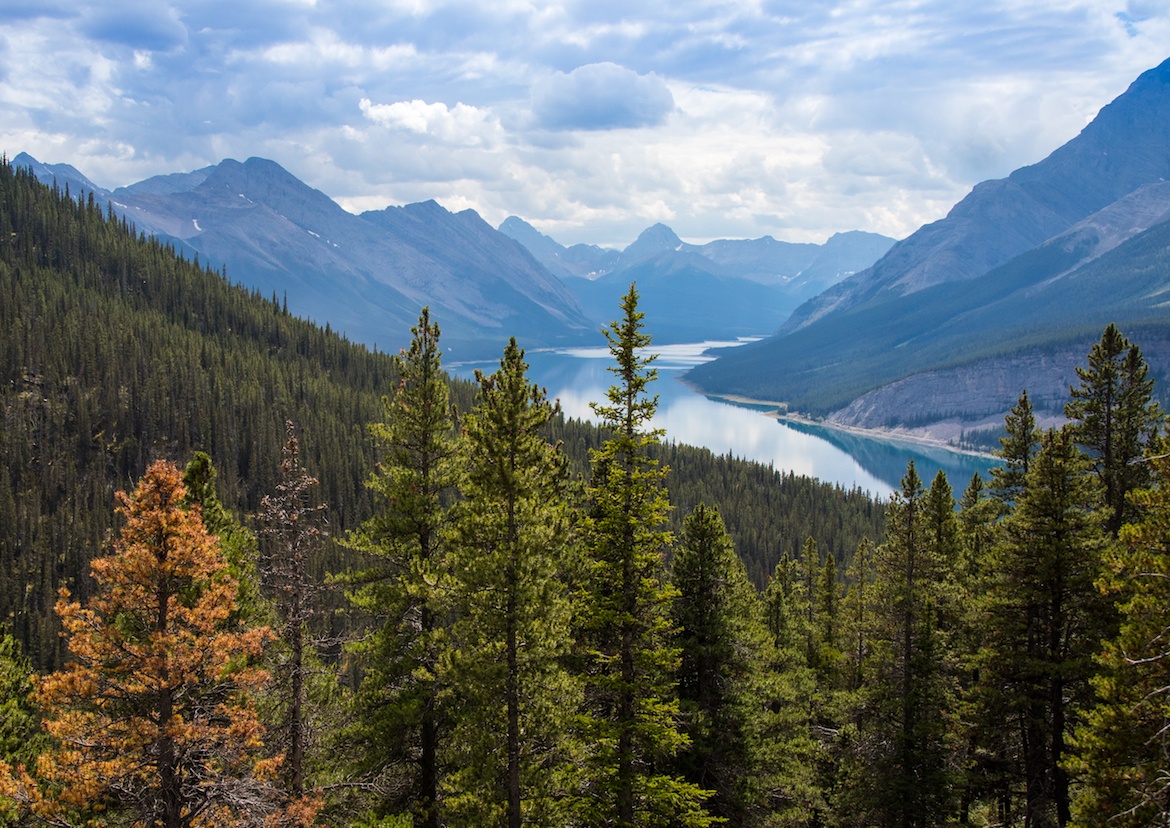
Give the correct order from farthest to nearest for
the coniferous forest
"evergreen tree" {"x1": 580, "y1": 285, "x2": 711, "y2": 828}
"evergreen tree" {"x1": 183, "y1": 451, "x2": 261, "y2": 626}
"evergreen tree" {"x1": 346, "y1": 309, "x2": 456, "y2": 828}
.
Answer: "evergreen tree" {"x1": 183, "y1": 451, "x2": 261, "y2": 626} < "evergreen tree" {"x1": 346, "y1": 309, "x2": 456, "y2": 828} < "evergreen tree" {"x1": 580, "y1": 285, "x2": 711, "y2": 828} < the coniferous forest

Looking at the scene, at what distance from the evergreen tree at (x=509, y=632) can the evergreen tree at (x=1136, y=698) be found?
1154cm

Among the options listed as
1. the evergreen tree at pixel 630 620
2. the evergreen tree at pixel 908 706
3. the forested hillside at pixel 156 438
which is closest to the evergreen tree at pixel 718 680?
the evergreen tree at pixel 630 620

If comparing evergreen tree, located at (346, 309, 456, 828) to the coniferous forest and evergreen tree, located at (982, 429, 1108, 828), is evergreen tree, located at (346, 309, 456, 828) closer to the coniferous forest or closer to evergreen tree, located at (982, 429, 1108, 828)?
the coniferous forest

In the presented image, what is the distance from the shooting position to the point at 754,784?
2569cm

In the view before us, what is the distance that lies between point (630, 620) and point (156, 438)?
146535mm

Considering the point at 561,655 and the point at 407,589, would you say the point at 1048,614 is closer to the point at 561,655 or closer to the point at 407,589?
the point at 561,655

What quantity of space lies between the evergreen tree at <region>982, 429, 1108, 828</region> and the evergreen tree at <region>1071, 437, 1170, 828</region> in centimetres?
729

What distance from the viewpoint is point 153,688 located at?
15.5 metres

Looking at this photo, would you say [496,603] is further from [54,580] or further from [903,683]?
[54,580]

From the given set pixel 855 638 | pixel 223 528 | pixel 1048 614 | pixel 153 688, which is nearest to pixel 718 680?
pixel 1048 614

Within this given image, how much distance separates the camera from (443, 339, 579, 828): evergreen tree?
18266mm

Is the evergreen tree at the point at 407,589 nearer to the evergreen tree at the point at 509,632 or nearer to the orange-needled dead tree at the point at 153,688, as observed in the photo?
the evergreen tree at the point at 509,632

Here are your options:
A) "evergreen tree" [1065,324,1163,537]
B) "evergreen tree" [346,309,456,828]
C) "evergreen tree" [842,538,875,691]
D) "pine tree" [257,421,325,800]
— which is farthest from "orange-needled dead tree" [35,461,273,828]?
"evergreen tree" [1065,324,1163,537]

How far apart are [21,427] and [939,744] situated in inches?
5847
